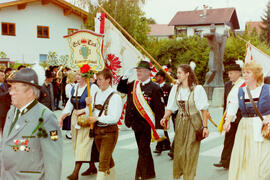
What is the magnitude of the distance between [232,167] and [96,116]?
208 cm

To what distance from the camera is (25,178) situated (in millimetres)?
3094

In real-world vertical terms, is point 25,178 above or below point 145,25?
below

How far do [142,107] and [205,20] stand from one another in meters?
58.4

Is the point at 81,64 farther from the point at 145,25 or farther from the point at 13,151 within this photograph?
the point at 145,25

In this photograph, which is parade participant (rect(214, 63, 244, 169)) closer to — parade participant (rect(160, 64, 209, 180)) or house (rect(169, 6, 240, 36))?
parade participant (rect(160, 64, 209, 180))

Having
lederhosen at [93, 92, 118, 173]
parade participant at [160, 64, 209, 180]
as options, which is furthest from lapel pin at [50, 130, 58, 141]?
parade participant at [160, 64, 209, 180]

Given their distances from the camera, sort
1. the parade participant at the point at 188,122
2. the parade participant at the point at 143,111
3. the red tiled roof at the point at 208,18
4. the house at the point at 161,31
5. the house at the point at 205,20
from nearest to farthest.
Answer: the parade participant at the point at 188,122, the parade participant at the point at 143,111, the house at the point at 205,20, the red tiled roof at the point at 208,18, the house at the point at 161,31

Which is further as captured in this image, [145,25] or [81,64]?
[145,25]

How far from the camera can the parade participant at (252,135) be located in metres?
4.83

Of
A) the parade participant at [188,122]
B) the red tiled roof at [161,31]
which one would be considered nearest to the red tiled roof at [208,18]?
the red tiled roof at [161,31]

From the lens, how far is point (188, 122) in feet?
18.9

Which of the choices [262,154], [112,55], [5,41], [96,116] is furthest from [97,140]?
[5,41]

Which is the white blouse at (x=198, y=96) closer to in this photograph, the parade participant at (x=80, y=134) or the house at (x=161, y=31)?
the parade participant at (x=80, y=134)

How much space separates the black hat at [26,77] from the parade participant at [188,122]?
3.10m
